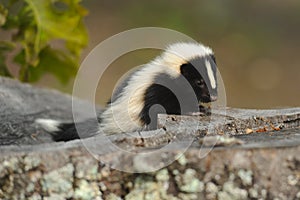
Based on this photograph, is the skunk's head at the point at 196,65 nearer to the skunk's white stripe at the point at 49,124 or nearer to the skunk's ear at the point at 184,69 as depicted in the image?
the skunk's ear at the point at 184,69

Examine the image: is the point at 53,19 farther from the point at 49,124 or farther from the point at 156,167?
the point at 156,167

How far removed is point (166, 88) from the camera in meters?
3.25

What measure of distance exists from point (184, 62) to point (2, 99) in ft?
2.74

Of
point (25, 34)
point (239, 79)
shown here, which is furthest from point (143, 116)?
point (239, 79)

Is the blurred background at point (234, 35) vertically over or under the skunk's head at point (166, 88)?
under

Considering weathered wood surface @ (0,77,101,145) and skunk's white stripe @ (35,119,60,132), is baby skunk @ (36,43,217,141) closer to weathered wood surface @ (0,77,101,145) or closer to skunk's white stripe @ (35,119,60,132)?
skunk's white stripe @ (35,119,60,132)

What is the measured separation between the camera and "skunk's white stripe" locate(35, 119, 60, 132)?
3.31m

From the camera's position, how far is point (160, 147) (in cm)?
217

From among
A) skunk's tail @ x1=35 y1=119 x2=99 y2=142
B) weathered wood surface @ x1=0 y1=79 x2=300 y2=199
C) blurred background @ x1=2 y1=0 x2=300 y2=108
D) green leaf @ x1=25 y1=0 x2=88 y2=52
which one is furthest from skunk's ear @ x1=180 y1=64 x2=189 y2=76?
blurred background @ x1=2 y1=0 x2=300 y2=108

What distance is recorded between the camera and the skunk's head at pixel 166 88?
312 cm

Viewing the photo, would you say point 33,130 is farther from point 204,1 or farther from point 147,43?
point 204,1

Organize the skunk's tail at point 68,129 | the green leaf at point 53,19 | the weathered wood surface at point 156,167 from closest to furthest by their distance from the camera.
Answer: the weathered wood surface at point 156,167, the skunk's tail at point 68,129, the green leaf at point 53,19

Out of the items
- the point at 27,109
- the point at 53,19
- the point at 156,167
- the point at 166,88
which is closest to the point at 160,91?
the point at 166,88

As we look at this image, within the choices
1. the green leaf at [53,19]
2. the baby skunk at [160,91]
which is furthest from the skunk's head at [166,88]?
the green leaf at [53,19]
